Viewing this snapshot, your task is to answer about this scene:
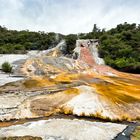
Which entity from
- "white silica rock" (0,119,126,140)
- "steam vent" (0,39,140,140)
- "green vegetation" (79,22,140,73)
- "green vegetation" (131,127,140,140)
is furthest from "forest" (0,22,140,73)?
"white silica rock" (0,119,126,140)

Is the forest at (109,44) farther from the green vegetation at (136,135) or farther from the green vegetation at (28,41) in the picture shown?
the green vegetation at (136,135)

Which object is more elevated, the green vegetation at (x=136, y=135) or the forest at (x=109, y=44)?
the forest at (x=109, y=44)

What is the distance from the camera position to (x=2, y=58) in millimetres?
77438

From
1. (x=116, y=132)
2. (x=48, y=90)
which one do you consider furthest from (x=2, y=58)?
(x=116, y=132)

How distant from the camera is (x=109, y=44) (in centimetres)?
9162

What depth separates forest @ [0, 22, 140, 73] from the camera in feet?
Result: 272

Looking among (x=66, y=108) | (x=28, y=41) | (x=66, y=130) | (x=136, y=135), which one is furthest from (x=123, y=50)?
(x=66, y=130)

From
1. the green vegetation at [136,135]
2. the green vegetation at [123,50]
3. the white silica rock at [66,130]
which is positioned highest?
the green vegetation at [123,50]

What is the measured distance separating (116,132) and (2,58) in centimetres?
5138

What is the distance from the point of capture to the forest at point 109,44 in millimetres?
82875

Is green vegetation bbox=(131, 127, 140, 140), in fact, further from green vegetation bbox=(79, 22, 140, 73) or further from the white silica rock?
green vegetation bbox=(79, 22, 140, 73)

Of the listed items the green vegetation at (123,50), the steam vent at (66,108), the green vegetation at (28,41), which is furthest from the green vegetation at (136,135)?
the green vegetation at (28,41)

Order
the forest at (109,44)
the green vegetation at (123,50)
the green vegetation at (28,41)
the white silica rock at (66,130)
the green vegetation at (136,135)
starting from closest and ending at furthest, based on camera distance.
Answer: the white silica rock at (66,130)
the green vegetation at (136,135)
the green vegetation at (123,50)
the forest at (109,44)
the green vegetation at (28,41)

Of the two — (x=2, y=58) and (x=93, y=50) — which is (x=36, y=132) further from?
(x=93, y=50)
